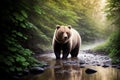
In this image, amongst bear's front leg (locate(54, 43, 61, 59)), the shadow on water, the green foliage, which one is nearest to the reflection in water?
the shadow on water

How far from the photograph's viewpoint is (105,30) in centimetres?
557

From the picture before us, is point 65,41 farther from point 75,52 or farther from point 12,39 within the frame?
point 12,39

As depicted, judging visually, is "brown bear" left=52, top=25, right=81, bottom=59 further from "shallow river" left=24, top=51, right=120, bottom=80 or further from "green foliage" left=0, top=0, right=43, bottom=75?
"green foliage" left=0, top=0, right=43, bottom=75

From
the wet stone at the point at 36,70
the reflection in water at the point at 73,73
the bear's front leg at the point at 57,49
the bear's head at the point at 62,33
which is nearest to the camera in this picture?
the reflection in water at the point at 73,73

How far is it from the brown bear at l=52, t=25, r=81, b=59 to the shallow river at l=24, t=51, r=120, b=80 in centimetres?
13

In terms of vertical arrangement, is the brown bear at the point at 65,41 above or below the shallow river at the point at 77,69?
above

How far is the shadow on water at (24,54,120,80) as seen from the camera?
166 inches

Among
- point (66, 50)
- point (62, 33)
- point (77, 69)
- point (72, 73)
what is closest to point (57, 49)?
point (66, 50)

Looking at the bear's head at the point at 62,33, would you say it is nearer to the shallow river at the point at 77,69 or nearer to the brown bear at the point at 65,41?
the brown bear at the point at 65,41

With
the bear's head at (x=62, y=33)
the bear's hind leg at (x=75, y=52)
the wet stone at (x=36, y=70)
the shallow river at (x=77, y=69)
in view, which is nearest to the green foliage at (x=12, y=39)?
the wet stone at (x=36, y=70)

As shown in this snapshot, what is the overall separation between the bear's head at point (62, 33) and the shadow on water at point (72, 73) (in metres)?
0.51

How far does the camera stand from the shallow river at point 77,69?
13.9 ft

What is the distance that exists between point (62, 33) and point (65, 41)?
198 millimetres

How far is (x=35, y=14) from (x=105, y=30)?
1.28 meters
